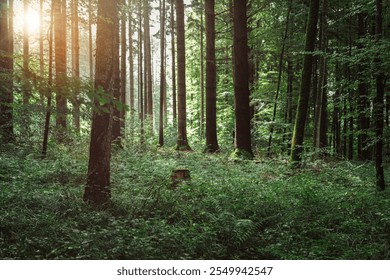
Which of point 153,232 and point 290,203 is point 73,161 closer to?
point 153,232

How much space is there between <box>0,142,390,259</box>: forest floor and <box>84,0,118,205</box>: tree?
1.11ft

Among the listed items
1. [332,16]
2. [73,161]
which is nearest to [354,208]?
[73,161]

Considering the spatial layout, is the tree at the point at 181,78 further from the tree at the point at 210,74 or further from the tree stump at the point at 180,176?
the tree stump at the point at 180,176

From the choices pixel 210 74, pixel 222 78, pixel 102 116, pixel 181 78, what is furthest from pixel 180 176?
pixel 222 78

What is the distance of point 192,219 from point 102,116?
244 centimetres

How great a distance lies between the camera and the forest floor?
425 centimetres

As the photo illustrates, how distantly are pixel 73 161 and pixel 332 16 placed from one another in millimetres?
11888

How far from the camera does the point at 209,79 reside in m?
15.5

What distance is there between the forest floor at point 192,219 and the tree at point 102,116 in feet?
1.11

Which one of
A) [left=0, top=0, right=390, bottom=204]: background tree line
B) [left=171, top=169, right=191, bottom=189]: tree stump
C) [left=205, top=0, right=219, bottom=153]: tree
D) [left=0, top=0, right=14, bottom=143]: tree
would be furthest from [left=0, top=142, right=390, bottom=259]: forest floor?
[left=205, top=0, right=219, bottom=153]: tree

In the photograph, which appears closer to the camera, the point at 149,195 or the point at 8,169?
the point at 149,195

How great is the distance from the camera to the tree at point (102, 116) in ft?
18.8

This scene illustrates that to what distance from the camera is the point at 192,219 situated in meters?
5.58

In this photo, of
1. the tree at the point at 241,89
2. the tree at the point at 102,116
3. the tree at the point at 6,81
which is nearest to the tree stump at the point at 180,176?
the tree at the point at 102,116
